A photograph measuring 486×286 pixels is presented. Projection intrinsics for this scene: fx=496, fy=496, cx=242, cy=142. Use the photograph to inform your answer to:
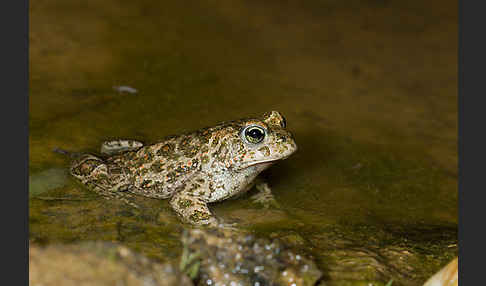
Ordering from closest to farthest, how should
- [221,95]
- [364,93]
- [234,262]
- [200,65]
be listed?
[234,262] → [221,95] → [200,65] → [364,93]

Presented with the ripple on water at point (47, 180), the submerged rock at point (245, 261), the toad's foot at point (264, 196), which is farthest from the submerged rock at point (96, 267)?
the toad's foot at point (264, 196)

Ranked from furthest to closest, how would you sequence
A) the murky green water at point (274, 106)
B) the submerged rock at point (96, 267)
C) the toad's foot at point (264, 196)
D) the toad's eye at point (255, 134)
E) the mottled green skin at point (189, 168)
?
the toad's foot at point (264, 196) → the mottled green skin at point (189, 168) → the toad's eye at point (255, 134) → the murky green water at point (274, 106) → the submerged rock at point (96, 267)

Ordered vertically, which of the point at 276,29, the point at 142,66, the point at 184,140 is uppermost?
the point at 276,29

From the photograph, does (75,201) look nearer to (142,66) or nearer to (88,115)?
(88,115)

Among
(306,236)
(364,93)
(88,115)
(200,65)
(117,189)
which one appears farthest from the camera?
(364,93)

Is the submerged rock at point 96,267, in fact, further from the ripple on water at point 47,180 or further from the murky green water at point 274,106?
the ripple on water at point 47,180

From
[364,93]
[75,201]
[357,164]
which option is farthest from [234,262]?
[364,93]

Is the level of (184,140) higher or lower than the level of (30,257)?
higher

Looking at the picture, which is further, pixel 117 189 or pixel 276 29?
pixel 276 29
